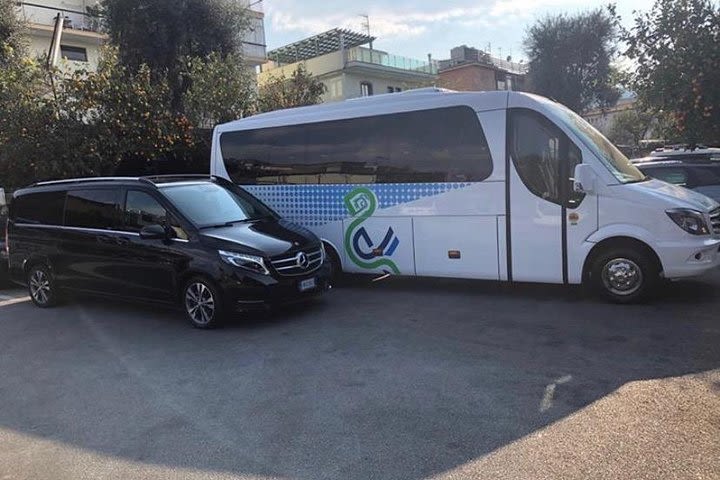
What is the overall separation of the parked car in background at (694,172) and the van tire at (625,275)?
3.92 meters

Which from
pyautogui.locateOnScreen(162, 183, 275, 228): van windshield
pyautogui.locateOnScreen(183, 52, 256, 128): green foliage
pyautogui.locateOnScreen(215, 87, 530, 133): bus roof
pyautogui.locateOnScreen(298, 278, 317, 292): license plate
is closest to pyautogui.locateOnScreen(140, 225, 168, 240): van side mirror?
pyautogui.locateOnScreen(162, 183, 275, 228): van windshield

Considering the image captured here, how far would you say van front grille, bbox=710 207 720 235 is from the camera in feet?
24.0

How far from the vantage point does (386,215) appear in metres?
8.99

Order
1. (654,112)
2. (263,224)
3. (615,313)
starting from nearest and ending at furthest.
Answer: (615,313) → (263,224) → (654,112)

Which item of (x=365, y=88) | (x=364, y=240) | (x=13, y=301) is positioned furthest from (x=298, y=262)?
(x=365, y=88)

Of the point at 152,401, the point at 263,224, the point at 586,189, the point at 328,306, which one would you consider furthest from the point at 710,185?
the point at 152,401

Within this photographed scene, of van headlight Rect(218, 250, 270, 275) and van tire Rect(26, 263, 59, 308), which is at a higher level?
van headlight Rect(218, 250, 270, 275)

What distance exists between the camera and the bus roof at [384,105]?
816cm

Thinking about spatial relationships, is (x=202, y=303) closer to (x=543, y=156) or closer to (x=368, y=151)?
(x=368, y=151)

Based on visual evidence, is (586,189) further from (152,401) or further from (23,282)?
(23,282)

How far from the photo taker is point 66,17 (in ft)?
94.3

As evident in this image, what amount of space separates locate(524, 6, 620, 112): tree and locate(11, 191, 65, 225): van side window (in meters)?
28.4

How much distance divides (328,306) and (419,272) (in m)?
1.48

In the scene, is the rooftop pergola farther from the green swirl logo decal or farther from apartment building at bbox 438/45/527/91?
the green swirl logo decal
